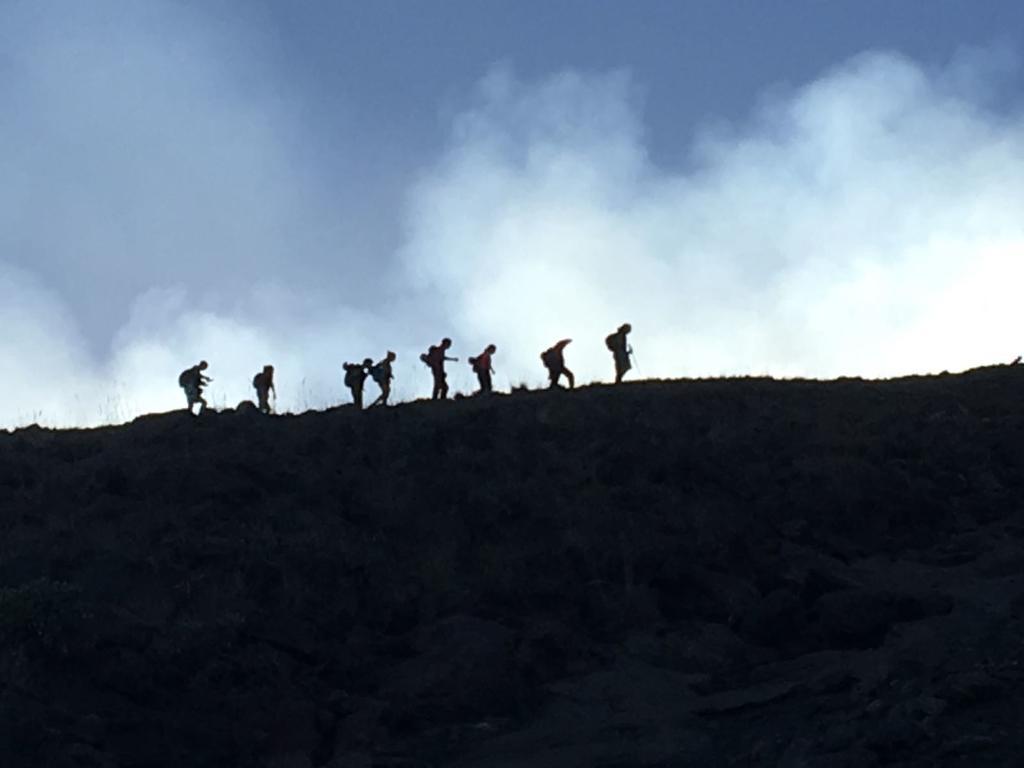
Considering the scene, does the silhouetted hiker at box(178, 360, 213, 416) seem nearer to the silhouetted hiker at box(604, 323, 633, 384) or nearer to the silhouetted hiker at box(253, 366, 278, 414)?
the silhouetted hiker at box(253, 366, 278, 414)

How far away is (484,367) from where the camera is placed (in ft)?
99.6

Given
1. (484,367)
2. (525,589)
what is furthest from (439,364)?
(525,589)

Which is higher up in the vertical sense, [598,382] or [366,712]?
[598,382]

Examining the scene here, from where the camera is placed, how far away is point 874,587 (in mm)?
18516

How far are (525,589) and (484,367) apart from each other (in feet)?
38.4

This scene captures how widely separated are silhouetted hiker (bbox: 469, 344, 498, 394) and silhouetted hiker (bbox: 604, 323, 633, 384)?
2.67 meters

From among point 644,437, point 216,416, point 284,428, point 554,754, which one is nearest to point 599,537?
point 644,437

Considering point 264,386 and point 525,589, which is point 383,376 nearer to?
point 264,386

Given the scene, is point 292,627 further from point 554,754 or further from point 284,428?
point 284,428

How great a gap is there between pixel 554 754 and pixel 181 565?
6.73 meters

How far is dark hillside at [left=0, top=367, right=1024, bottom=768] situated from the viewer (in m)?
15.6

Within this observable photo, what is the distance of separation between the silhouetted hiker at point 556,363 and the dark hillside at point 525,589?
3330 millimetres

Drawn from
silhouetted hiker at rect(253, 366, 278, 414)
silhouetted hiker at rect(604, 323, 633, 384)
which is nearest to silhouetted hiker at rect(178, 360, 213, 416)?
silhouetted hiker at rect(253, 366, 278, 414)

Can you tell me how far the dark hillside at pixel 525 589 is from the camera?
15.6 m
